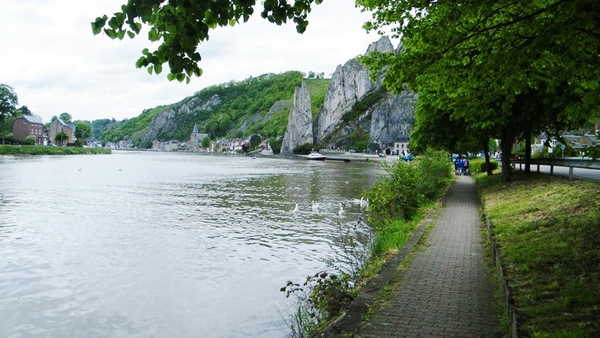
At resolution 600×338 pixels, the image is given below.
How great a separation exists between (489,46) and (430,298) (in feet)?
15.7

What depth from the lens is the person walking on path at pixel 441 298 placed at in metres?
5.80

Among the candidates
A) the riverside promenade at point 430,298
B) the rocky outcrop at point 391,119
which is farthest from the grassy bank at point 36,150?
the riverside promenade at point 430,298

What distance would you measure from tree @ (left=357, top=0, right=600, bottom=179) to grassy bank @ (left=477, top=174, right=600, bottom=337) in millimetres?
2303

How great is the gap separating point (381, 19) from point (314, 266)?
21.1ft

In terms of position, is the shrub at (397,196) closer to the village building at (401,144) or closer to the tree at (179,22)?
the tree at (179,22)

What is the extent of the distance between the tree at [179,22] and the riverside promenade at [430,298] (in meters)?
3.70

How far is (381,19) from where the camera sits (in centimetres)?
1031

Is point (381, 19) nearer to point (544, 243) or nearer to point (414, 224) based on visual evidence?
point (544, 243)

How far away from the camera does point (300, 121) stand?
176 meters

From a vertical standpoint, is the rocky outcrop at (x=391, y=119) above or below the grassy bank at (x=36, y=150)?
above

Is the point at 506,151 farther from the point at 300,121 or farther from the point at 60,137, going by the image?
the point at 300,121

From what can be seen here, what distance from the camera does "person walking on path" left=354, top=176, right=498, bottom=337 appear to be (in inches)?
229

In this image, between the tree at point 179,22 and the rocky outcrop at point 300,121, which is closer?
the tree at point 179,22

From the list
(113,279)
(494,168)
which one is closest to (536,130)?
(494,168)
